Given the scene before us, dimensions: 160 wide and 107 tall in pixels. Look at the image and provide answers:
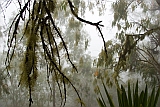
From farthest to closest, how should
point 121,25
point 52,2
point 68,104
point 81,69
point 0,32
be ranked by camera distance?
point 68,104 → point 81,69 → point 0,32 → point 121,25 → point 52,2

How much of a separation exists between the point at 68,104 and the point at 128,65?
8.47 meters

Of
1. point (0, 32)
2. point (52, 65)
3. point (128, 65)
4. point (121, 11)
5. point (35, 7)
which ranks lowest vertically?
point (52, 65)

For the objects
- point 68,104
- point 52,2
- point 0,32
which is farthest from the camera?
point 68,104

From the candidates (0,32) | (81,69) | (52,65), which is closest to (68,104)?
(81,69)

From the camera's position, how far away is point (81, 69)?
1042cm

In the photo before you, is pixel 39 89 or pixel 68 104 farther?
pixel 68 104

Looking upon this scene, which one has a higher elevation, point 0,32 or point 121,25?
point 0,32

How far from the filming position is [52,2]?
2.78ft

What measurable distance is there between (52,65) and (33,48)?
0.11 metres

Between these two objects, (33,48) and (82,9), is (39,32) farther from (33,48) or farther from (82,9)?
(82,9)

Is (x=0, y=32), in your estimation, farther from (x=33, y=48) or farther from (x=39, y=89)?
(x=33, y=48)

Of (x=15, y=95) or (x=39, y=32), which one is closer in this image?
(x=39, y=32)

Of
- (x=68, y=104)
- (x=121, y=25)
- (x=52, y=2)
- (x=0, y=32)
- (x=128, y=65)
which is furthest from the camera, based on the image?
(x=68, y=104)

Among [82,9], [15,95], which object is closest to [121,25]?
[82,9]
